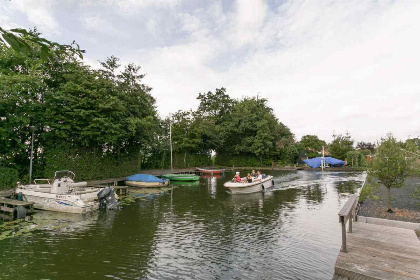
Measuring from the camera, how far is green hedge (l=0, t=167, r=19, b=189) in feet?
58.5

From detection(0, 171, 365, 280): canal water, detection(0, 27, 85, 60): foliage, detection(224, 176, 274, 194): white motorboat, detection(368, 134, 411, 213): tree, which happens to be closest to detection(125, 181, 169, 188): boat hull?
detection(224, 176, 274, 194): white motorboat

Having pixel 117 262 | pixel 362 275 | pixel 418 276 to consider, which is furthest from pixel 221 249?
pixel 418 276

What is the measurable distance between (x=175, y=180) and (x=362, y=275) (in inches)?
1114

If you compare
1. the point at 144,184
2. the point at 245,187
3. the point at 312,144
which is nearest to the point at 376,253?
Result: the point at 245,187

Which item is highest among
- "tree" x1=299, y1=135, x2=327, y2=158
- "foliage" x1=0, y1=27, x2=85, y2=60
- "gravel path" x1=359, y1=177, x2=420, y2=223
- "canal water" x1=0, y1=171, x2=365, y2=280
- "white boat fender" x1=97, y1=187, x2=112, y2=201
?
"tree" x1=299, y1=135, x2=327, y2=158

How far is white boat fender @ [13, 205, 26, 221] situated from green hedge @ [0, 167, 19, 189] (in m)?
6.62

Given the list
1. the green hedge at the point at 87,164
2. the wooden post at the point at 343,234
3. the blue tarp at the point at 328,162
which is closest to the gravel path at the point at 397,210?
the wooden post at the point at 343,234

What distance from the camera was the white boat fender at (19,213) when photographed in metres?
12.8

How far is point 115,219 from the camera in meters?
13.5

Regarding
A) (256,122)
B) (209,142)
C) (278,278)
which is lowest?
(278,278)

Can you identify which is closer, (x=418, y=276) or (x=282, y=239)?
(x=418, y=276)

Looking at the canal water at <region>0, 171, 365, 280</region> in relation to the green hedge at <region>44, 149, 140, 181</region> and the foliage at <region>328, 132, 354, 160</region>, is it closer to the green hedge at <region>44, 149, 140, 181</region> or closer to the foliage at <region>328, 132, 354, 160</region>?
the green hedge at <region>44, 149, 140, 181</region>

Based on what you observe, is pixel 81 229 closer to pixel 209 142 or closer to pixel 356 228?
pixel 356 228

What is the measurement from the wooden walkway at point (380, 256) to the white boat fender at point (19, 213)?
1475cm
